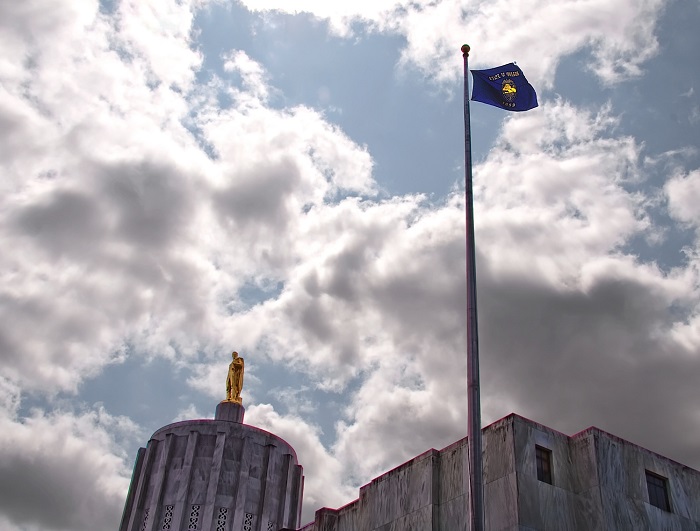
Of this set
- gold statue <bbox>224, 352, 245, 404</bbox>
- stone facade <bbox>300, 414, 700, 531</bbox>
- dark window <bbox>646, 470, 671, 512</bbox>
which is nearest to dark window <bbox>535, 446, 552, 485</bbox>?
stone facade <bbox>300, 414, 700, 531</bbox>

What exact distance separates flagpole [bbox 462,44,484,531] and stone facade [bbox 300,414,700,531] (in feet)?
25.0

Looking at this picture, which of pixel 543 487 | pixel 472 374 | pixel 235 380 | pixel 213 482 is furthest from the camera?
pixel 235 380

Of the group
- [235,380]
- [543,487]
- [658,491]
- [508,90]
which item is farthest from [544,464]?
[235,380]

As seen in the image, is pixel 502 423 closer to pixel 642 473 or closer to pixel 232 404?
pixel 642 473

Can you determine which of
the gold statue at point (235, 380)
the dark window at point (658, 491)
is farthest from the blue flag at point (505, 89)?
the gold statue at point (235, 380)

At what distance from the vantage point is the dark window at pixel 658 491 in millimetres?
32750

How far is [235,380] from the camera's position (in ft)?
202

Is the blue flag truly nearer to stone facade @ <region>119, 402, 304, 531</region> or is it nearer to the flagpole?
the flagpole

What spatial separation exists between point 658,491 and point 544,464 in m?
5.67

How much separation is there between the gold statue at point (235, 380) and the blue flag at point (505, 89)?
38750mm

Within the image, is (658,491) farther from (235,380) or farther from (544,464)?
(235,380)

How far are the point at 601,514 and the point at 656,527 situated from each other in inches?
131

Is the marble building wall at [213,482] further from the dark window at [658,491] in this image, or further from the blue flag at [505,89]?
the blue flag at [505,89]

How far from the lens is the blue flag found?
90.7ft
